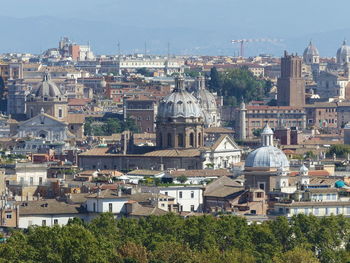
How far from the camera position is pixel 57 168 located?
368ft

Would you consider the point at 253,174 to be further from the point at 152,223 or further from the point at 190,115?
the point at 190,115

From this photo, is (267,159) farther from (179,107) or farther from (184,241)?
(179,107)

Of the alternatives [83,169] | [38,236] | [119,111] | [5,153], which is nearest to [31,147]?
[5,153]

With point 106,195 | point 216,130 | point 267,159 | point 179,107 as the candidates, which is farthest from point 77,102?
point 106,195

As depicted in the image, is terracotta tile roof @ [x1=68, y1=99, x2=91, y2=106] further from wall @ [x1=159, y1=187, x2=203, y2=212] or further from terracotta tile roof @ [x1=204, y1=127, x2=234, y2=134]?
wall @ [x1=159, y1=187, x2=203, y2=212]

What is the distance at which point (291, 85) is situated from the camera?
180875 mm

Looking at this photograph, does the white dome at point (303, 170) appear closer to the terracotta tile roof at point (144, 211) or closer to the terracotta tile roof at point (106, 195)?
the terracotta tile roof at point (106, 195)

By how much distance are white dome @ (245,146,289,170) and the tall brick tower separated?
82.8 m

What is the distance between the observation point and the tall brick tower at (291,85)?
17962 cm

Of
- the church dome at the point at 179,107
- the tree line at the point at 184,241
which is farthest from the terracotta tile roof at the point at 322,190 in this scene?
the church dome at the point at 179,107

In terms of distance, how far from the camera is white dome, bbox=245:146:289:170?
94.1m

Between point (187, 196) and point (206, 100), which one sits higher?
point (206, 100)

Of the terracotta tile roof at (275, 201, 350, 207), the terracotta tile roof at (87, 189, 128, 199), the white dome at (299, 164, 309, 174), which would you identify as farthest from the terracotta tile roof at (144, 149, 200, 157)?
the terracotta tile roof at (275, 201, 350, 207)

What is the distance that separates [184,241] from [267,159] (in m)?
19.6
